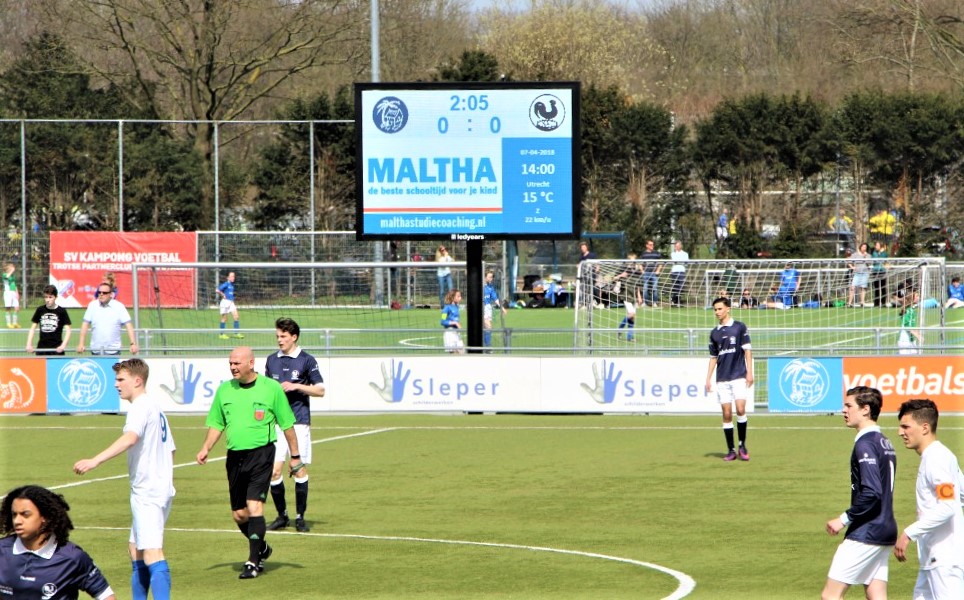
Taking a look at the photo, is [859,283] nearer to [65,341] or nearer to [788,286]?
[788,286]

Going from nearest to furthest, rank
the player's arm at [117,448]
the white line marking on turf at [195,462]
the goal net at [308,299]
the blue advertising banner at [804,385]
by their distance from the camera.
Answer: the player's arm at [117,448] → the white line marking on turf at [195,462] → the blue advertising banner at [804,385] → the goal net at [308,299]

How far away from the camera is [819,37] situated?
62469mm

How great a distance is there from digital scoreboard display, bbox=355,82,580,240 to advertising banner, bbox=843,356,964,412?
527 centimetres

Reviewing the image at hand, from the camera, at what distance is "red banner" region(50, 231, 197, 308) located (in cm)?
4222

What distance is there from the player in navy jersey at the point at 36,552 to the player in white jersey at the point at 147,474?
2737 mm

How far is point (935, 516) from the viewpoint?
792 centimetres

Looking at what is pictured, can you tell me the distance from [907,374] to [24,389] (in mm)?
15393

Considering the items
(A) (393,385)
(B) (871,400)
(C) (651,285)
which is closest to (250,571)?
(B) (871,400)

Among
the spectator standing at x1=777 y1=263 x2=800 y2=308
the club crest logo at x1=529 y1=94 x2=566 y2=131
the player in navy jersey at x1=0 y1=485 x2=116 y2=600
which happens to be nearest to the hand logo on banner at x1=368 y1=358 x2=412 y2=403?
the club crest logo at x1=529 y1=94 x2=566 y2=131

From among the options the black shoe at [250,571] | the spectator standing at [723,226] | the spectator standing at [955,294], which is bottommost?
the black shoe at [250,571]

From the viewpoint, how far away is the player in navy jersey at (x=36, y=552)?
6543 millimetres

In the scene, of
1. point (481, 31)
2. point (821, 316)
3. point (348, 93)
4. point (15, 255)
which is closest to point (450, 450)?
point (821, 316)

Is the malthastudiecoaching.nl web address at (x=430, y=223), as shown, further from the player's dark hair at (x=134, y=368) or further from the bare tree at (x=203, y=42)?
the bare tree at (x=203, y=42)

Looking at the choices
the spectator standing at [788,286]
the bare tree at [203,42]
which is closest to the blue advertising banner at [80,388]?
the spectator standing at [788,286]
